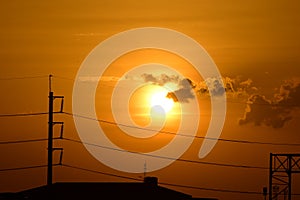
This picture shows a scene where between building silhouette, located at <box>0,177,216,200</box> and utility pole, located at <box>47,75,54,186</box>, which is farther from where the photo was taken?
building silhouette, located at <box>0,177,216,200</box>

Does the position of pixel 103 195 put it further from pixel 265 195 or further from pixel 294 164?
pixel 265 195

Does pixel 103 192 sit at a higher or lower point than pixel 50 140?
lower

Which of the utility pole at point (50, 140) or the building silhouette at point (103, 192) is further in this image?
the building silhouette at point (103, 192)

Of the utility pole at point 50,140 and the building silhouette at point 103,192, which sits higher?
the utility pole at point 50,140

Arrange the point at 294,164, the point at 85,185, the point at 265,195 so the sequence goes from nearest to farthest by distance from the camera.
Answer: the point at 294,164 → the point at 85,185 → the point at 265,195

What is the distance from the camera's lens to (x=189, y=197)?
8625 centimetres

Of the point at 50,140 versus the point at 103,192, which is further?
the point at 103,192

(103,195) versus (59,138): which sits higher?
(59,138)

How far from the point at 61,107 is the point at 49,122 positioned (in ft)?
4.32

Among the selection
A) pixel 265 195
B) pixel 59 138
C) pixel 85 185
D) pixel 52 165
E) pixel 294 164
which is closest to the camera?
pixel 52 165

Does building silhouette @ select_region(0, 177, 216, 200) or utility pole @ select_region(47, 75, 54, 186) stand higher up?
utility pole @ select_region(47, 75, 54, 186)

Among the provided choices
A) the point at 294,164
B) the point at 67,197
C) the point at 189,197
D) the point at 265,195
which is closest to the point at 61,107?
the point at 67,197

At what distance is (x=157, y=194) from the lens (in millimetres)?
80625

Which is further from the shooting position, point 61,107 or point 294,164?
point 294,164
